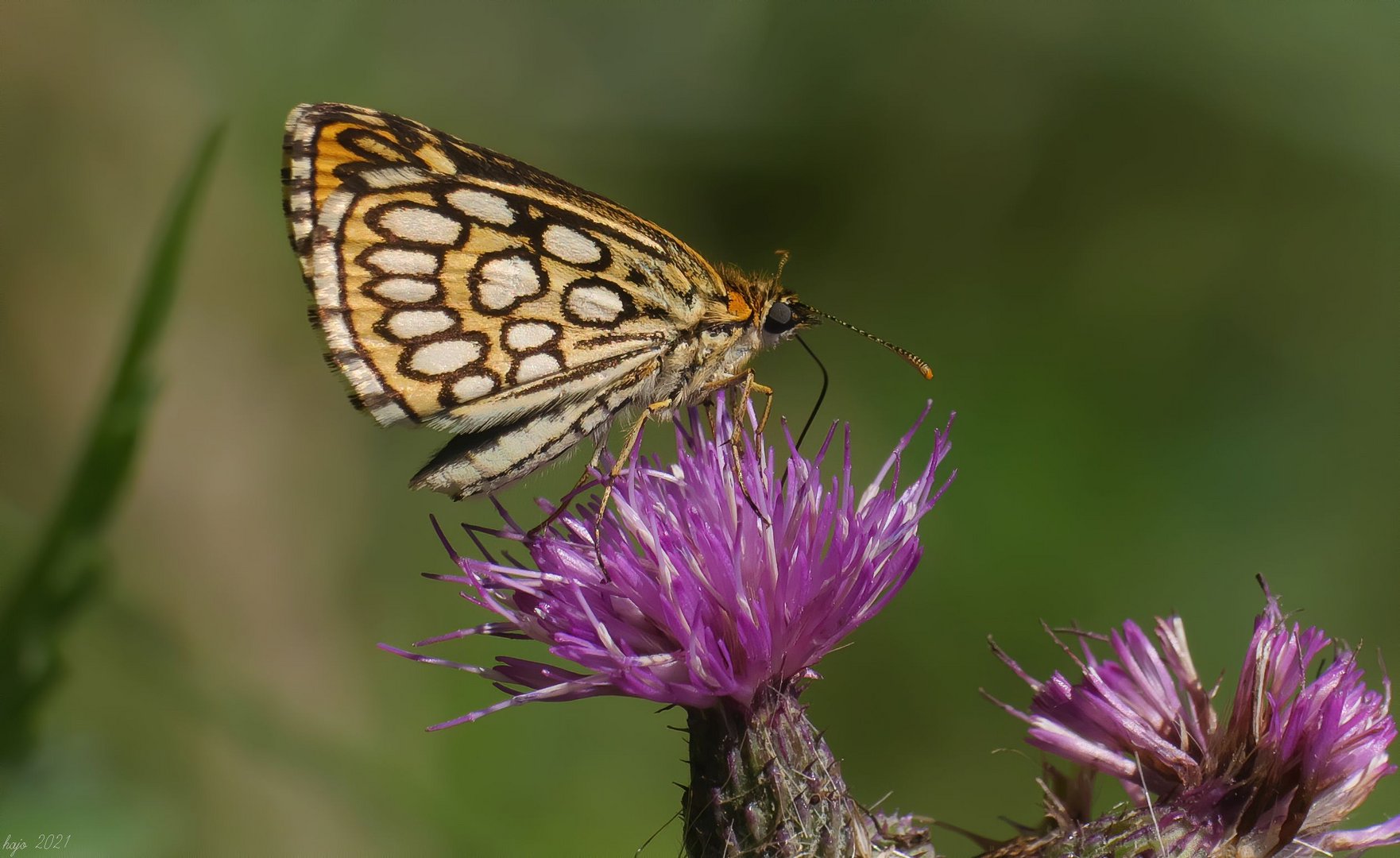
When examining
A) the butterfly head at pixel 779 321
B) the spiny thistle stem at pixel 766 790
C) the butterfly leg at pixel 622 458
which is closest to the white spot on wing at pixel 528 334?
the butterfly leg at pixel 622 458

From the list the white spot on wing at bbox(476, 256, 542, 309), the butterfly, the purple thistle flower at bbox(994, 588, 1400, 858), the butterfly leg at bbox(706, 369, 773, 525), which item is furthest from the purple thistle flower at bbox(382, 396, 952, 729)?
the white spot on wing at bbox(476, 256, 542, 309)

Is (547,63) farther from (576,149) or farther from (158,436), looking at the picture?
(158,436)

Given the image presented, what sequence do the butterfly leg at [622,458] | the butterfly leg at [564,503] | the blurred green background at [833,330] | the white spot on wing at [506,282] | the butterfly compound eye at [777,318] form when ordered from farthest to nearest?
the blurred green background at [833,330]
the butterfly compound eye at [777,318]
the white spot on wing at [506,282]
the butterfly leg at [564,503]
the butterfly leg at [622,458]

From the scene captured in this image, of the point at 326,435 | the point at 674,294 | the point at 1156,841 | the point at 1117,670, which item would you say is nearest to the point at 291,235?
the point at 674,294

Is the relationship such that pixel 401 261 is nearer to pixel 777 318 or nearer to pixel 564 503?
pixel 564 503

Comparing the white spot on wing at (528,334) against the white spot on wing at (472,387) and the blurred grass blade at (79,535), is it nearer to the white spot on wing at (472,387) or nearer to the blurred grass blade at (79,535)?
the white spot on wing at (472,387)

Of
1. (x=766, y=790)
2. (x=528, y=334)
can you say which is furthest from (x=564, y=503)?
(x=766, y=790)
